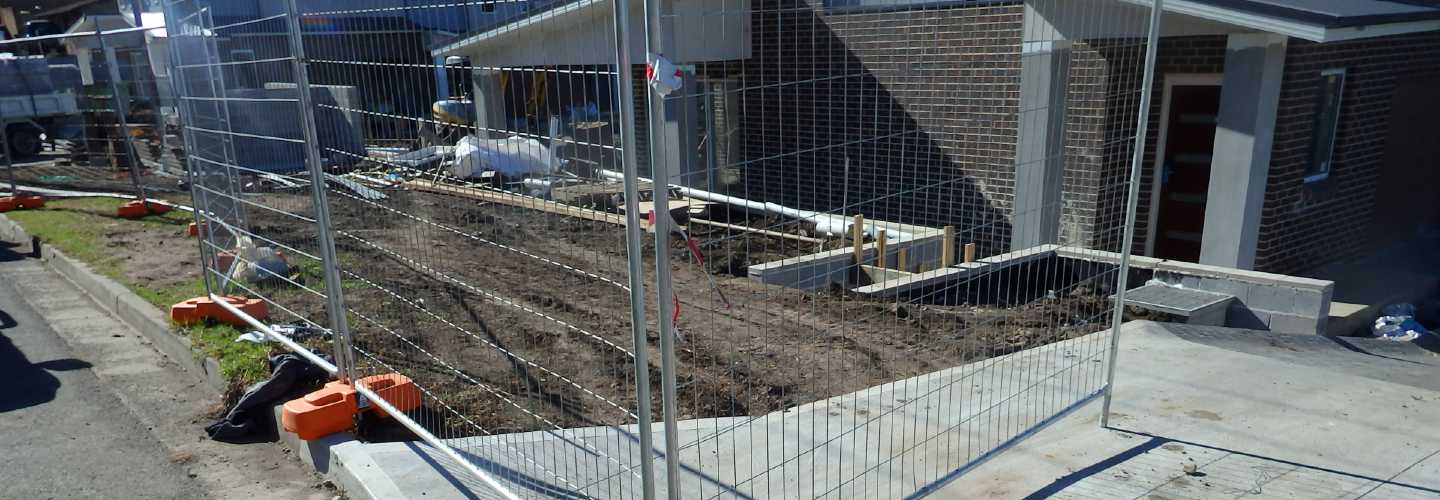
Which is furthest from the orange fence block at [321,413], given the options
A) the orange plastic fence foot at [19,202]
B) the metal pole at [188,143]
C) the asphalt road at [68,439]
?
the orange plastic fence foot at [19,202]

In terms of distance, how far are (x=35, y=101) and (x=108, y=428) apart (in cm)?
1287

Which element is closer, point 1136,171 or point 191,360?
point 1136,171

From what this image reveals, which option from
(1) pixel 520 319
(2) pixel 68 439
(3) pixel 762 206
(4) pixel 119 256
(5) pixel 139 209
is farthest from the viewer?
(5) pixel 139 209

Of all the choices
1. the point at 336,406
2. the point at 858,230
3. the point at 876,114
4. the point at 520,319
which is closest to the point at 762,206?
the point at 876,114

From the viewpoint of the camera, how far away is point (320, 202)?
4.35 metres

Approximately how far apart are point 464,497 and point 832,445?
177 cm

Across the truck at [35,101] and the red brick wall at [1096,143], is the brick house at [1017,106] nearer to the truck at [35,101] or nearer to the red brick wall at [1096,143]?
the red brick wall at [1096,143]

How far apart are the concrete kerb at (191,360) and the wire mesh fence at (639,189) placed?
30cm

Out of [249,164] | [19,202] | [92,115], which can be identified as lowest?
[19,202]

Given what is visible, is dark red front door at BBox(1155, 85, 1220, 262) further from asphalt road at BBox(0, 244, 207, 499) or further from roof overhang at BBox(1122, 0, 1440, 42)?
asphalt road at BBox(0, 244, 207, 499)

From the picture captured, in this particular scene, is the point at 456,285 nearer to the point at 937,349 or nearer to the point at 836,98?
the point at 836,98

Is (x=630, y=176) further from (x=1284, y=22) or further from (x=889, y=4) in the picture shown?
(x=1284, y=22)

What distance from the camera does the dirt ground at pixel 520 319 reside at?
11.1 ft

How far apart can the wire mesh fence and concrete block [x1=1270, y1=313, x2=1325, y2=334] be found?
8.00 ft
